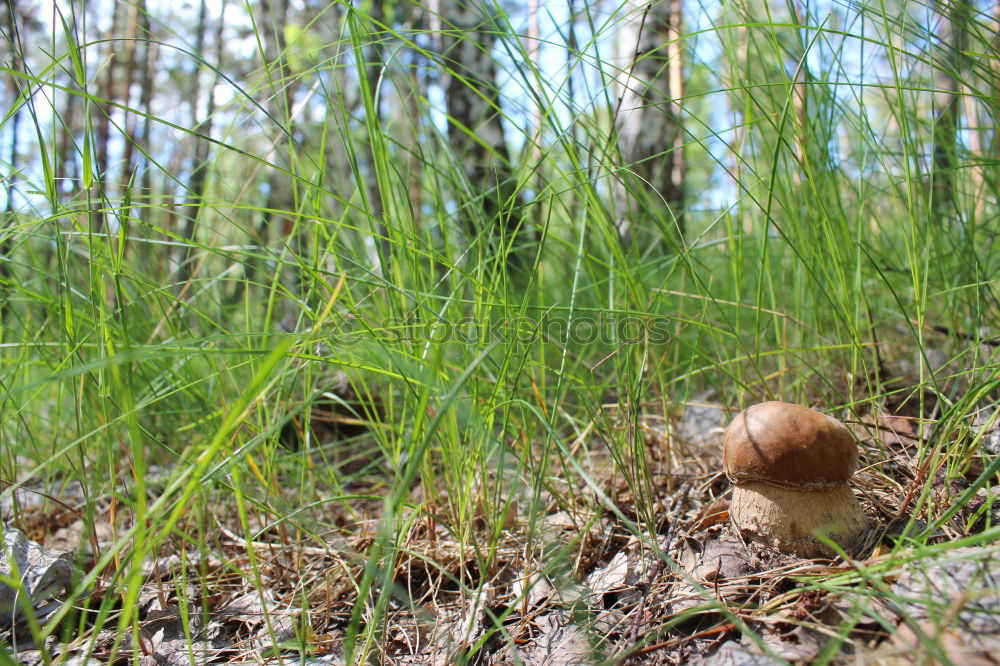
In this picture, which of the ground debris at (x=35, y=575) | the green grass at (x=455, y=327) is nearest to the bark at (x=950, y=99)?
the green grass at (x=455, y=327)

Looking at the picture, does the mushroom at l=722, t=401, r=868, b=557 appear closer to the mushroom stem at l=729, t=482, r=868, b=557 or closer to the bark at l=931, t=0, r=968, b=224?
the mushroom stem at l=729, t=482, r=868, b=557

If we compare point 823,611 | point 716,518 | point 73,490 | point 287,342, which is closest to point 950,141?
point 716,518

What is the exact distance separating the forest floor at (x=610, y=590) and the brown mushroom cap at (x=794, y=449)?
4.4 inches

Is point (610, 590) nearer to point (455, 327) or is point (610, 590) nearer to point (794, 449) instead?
point (794, 449)

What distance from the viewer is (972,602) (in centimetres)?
67

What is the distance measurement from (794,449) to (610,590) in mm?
368

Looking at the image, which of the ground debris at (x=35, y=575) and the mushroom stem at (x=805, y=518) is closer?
the mushroom stem at (x=805, y=518)

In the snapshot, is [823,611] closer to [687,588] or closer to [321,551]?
[687,588]

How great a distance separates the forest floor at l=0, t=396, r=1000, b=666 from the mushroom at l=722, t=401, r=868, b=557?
4 centimetres

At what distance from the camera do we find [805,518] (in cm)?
88

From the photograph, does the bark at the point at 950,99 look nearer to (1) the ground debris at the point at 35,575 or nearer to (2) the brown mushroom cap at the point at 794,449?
(2) the brown mushroom cap at the point at 794,449

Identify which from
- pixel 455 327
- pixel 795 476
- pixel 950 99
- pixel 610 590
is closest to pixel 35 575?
pixel 455 327

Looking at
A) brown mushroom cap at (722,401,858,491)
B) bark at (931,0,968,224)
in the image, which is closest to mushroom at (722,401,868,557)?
brown mushroom cap at (722,401,858,491)

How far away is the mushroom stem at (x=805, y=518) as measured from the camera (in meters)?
0.87
